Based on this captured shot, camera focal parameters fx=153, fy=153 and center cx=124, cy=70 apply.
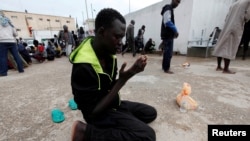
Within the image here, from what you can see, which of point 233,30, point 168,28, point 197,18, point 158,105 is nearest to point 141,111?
point 158,105

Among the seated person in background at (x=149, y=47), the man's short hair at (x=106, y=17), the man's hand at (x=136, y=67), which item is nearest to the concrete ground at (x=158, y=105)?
the man's hand at (x=136, y=67)

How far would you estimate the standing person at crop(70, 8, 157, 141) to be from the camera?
1078 mm

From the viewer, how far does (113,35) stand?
1.10 m

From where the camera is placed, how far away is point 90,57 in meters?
1.08

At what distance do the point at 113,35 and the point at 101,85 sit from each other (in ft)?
1.25

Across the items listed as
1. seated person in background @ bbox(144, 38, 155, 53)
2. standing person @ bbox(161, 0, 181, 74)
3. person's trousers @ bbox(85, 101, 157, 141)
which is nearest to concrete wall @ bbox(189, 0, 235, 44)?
seated person in background @ bbox(144, 38, 155, 53)

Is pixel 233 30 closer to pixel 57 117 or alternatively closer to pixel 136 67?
pixel 136 67

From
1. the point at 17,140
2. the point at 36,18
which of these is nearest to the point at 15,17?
the point at 36,18

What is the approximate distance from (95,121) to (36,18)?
39.8 metres

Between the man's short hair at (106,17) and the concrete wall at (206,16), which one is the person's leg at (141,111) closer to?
the man's short hair at (106,17)

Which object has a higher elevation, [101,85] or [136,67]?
[136,67]

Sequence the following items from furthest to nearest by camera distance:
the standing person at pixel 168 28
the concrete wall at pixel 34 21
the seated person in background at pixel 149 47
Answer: the concrete wall at pixel 34 21
the seated person in background at pixel 149 47
the standing person at pixel 168 28

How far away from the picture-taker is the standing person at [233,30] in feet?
9.62

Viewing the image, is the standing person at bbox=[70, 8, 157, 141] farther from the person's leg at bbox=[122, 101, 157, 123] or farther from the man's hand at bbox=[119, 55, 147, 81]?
the person's leg at bbox=[122, 101, 157, 123]
